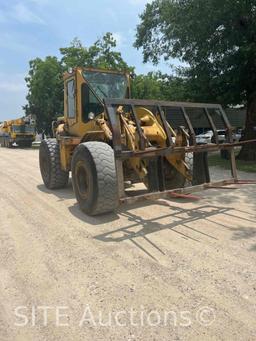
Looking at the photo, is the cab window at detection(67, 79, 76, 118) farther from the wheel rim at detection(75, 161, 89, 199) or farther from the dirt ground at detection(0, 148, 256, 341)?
the dirt ground at detection(0, 148, 256, 341)

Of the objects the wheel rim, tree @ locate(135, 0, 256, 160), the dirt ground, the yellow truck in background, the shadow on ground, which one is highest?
tree @ locate(135, 0, 256, 160)

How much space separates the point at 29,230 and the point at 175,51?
12.5 m

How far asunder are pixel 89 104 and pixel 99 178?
2.54 metres

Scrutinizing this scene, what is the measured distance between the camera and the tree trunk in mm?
15227

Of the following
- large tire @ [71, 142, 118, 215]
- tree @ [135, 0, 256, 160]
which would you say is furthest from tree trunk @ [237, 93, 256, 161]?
large tire @ [71, 142, 118, 215]

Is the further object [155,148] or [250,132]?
[250,132]

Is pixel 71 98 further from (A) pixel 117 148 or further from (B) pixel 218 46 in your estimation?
(B) pixel 218 46

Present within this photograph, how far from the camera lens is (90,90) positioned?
298 inches

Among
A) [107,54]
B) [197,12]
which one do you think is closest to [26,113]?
[107,54]

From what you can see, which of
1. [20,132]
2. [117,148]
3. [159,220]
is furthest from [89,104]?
[20,132]

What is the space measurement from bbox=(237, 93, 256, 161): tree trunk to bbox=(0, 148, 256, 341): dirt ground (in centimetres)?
914

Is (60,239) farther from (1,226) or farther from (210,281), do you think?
(210,281)

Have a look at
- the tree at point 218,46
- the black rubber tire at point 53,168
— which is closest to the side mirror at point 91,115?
the black rubber tire at point 53,168

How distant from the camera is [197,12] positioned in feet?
44.1
